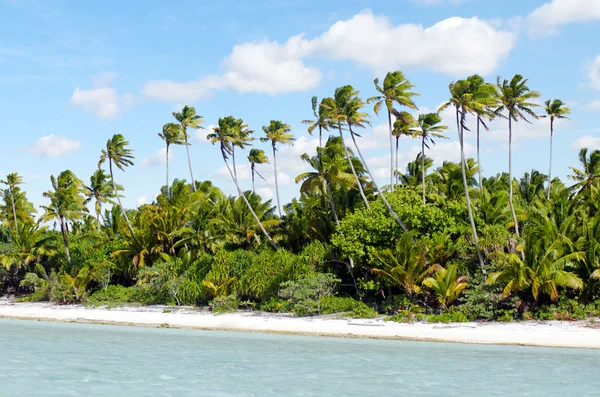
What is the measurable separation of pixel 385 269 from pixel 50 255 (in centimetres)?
2479

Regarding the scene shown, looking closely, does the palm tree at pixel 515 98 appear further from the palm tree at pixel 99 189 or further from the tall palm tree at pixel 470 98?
the palm tree at pixel 99 189

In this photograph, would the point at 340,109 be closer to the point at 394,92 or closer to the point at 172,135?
the point at 394,92

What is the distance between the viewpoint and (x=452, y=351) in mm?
21250

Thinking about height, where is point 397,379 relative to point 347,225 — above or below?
below

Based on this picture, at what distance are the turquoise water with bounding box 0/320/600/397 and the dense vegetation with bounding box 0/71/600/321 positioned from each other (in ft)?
15.1

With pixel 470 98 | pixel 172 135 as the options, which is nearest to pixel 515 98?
pixel 470 98

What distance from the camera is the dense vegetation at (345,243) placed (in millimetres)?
25578

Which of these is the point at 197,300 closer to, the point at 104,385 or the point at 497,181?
the point at 104,385

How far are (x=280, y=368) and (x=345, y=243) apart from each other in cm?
1063

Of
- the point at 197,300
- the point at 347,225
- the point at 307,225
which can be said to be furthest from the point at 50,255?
the point at 347,225

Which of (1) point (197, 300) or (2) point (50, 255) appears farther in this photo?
(2) point (50, 255)

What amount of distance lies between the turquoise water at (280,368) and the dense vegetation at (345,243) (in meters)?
4.61

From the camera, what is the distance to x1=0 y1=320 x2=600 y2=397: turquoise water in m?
16.6

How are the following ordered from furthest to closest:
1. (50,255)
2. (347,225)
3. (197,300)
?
(50,255) < (197,300) < (347,225)
